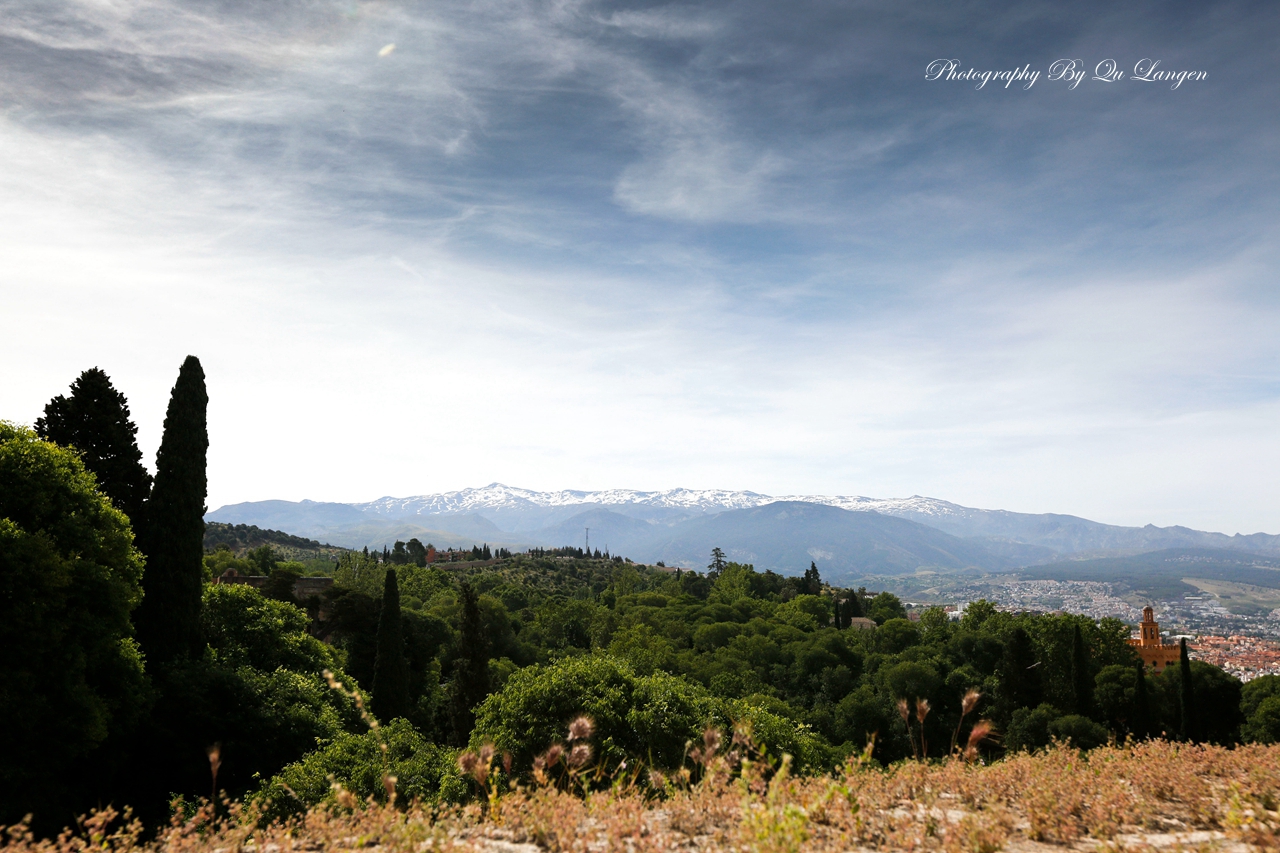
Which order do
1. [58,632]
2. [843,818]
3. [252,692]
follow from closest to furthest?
[843,818], [58,632], [252,692]

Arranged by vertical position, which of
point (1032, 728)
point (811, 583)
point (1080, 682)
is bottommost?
point (1032, 728)

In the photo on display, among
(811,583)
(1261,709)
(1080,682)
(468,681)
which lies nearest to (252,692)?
(468,681)

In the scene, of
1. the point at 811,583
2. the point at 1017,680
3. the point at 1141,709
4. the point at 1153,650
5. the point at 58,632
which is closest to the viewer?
the point at 58,632

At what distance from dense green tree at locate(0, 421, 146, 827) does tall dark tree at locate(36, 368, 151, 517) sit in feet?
18.7

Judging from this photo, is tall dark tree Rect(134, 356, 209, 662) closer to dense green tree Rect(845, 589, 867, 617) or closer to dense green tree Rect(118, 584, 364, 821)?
dense green tree Rect(118, 584, 364, 821)

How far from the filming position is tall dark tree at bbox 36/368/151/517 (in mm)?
21109

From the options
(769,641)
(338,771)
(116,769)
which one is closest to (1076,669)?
(769,641)

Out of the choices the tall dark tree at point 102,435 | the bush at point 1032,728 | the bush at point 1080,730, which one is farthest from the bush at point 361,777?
the bush at point 1032,728

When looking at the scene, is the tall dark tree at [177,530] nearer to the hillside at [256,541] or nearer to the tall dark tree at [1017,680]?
the tall dark tree at [1017,680]

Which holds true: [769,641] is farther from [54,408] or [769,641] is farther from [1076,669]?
[54,408]

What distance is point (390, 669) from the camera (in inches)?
1264

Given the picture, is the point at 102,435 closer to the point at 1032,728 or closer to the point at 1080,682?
the point at 1032,728

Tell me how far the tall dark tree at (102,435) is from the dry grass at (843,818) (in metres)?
19.3

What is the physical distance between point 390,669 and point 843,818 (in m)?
30.7
